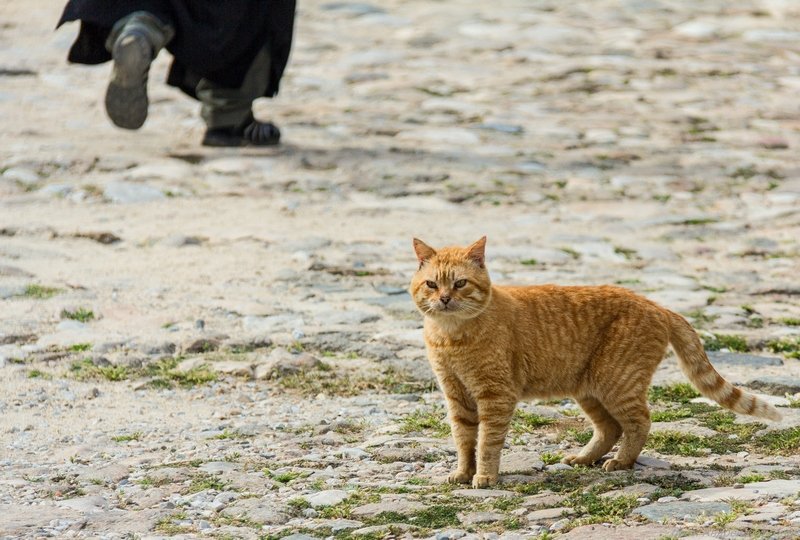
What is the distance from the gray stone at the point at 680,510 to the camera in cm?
387

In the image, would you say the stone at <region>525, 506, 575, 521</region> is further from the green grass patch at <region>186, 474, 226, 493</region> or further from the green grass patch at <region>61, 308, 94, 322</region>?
the green grass patch at <region>61, 308, 94, 322</region>

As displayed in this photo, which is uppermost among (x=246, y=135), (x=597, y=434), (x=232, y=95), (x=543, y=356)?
Answer: (x=232, y=95)

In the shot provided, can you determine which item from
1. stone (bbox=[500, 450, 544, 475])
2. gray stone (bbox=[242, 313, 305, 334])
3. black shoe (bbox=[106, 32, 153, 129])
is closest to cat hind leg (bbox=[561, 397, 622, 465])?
stone (bbox=[500, 450, 544, 475])

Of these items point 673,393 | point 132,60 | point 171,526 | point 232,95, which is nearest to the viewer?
point 171,526

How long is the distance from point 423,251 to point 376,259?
2.74 m

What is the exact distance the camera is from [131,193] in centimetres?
848

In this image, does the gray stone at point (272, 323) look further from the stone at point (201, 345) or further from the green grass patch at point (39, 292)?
the green grass patch at point (39, 292)

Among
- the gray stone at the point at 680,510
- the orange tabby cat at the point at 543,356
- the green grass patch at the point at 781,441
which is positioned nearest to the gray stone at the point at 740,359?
the green grass patch at the point at 781,441

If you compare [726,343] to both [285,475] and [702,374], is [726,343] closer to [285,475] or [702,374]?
[702,374]

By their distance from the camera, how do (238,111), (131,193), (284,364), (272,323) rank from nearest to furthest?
1. (284,364)
2. (272,323)
3. (131,193)
4. (238,111)

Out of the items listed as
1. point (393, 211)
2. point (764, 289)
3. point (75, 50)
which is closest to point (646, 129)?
point (393, 211)

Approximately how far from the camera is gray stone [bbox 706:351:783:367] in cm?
577

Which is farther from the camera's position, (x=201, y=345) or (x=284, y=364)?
(x=201, y=345)

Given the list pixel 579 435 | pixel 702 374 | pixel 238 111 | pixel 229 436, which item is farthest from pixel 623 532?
pixel 238 111
